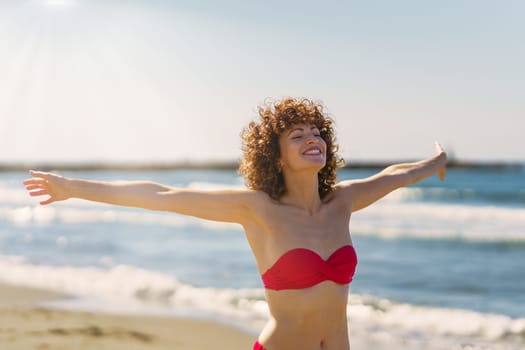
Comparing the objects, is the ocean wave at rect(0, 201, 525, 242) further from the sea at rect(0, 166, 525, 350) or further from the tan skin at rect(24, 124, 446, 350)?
the tan skin at rect(24, 124, 446, 350)

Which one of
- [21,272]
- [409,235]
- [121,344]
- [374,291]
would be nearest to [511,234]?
[409,235]

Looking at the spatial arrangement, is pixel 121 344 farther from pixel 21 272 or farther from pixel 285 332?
pixel 21 272

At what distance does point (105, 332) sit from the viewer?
728 centimetres

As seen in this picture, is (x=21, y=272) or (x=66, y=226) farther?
(x=66, y=226)

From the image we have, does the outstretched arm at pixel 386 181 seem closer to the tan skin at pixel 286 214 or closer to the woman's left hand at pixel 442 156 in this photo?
the woman's left hand at pixel 442 156

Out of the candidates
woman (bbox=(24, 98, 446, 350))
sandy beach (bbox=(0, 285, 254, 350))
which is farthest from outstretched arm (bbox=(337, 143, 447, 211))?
sandy beach (bbox=(0, 285, 254, 350))

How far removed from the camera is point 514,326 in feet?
25.5

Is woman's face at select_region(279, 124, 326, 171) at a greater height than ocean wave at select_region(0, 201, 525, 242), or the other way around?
woman's face at select_region(279, 124, 326, 171)

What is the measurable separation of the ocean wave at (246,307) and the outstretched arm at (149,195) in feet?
14.3

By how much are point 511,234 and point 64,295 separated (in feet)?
41.2

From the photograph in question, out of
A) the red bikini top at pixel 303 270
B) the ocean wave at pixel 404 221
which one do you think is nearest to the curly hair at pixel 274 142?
the red bikini top at pixel 303 270

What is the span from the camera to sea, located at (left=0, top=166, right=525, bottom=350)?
7926 mm

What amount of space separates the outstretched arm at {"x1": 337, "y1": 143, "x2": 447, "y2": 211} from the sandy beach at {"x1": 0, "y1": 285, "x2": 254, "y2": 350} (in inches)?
139

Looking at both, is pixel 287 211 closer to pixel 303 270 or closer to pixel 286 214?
pixel 286 214
